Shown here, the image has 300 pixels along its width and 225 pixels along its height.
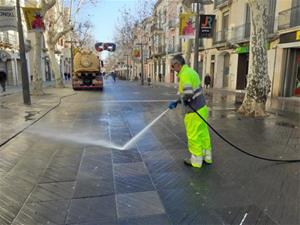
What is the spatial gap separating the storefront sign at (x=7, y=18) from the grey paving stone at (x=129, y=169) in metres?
8.76

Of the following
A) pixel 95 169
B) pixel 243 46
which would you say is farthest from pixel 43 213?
pixel 243 46

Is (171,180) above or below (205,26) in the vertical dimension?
below

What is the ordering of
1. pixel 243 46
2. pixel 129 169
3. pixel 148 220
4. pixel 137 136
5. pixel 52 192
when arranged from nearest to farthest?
pixel 148 220, pixel 52 192, pixel 129 169, pixel 137 136, pixel 243 46

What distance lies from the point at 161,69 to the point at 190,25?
1339 inches

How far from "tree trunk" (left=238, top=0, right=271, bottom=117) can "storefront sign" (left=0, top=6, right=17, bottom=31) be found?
347 inches

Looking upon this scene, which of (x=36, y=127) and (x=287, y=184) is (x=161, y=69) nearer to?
(x=36, y=127)

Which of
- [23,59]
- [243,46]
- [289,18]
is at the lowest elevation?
[23,59]

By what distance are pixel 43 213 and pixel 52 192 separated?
1.74 feet

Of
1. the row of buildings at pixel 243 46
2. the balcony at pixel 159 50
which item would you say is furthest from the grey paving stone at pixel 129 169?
the balcony at pixel 159 50

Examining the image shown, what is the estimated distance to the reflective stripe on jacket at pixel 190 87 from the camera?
4103 mm

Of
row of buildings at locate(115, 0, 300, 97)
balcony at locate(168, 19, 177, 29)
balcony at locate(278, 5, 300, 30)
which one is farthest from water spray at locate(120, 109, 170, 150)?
balcony at locate(168, 19, 177, 29)

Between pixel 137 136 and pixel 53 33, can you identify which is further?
pixel 53 33

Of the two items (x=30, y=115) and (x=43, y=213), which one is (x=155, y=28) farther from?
(x=43, y=213)

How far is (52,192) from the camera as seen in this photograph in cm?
359
